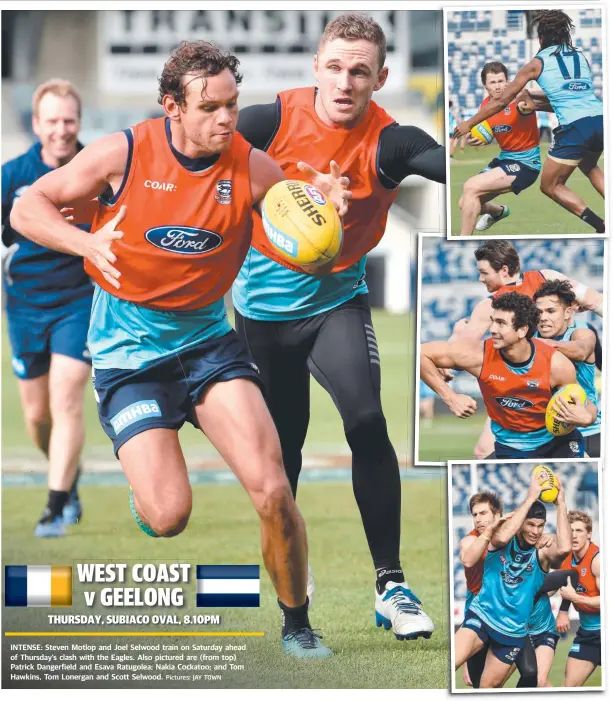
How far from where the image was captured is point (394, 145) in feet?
15.8

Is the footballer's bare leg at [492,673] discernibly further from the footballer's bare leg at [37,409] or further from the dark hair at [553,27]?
the dark hair at [553,27]

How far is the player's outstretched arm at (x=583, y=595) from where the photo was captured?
5.02m

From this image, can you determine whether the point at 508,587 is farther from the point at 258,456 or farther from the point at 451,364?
the point at 258,456

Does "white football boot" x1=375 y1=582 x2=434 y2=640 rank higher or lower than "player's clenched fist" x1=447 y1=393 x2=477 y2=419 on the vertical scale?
lower

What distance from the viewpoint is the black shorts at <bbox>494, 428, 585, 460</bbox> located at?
5004 millimetres

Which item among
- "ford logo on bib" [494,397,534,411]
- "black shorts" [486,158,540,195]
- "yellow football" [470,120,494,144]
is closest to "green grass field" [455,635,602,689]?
"ford logo on bib" [494,397,534,411]

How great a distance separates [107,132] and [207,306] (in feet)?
3.31

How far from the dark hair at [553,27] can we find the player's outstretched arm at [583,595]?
239 cm

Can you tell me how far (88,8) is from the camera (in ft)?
16.5

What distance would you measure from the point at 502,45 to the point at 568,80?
35 centimetres

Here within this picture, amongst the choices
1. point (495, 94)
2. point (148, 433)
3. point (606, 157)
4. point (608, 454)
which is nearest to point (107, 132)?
point (148, 433)

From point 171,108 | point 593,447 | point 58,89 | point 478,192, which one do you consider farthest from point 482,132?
point 58,89

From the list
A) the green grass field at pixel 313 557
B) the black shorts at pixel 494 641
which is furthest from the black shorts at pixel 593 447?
the black shorts at pixel 494 641

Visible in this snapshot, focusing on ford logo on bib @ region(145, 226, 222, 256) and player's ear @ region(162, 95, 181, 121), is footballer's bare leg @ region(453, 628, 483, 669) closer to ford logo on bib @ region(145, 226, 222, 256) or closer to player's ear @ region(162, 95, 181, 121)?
ford logo on bib @ region(145, 226, 222, 256)
